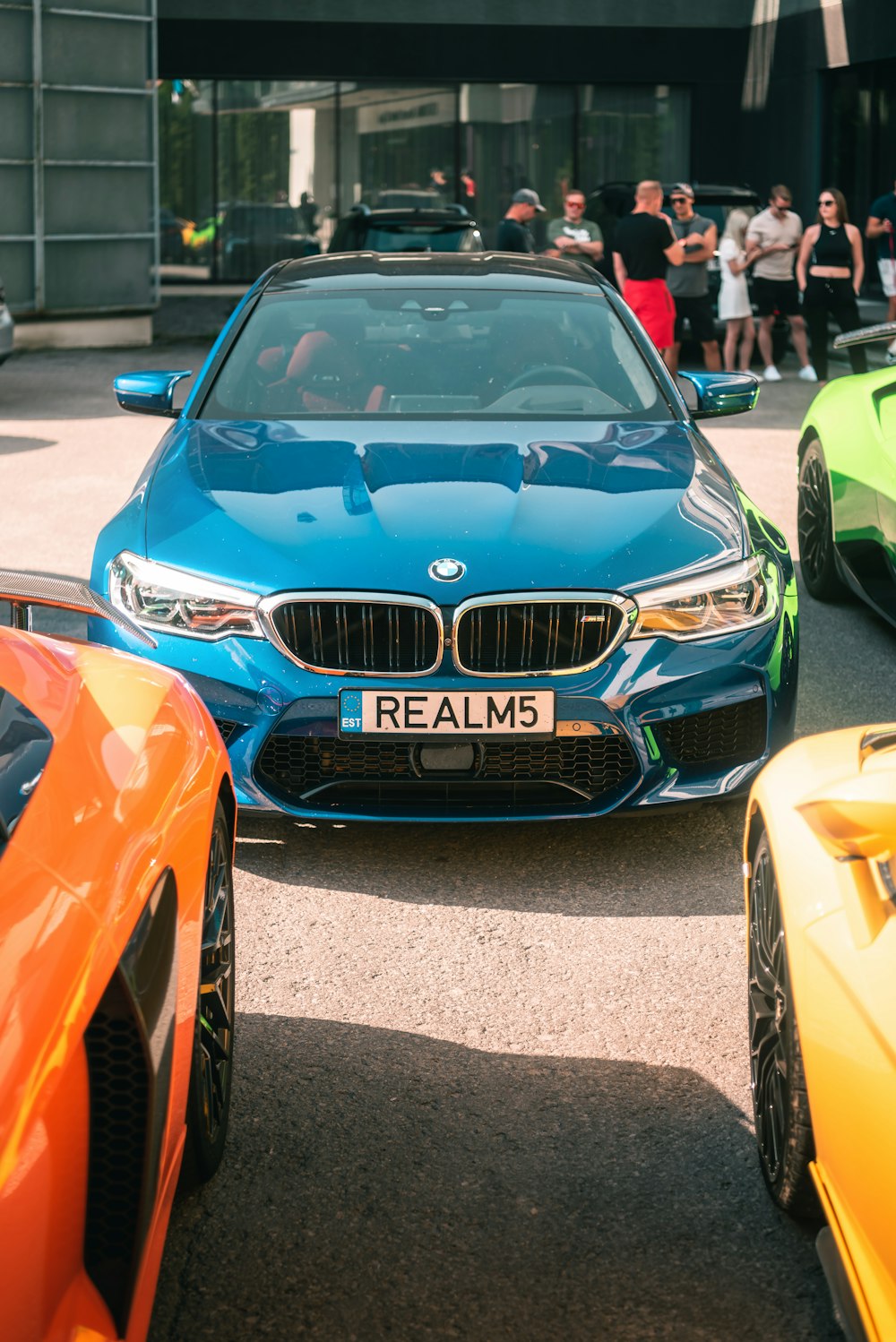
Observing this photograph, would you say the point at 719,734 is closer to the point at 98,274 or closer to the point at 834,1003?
the point at 834,1003

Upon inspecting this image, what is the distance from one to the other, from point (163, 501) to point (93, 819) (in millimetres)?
2854

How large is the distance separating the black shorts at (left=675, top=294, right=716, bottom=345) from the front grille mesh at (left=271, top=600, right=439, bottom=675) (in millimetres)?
12067

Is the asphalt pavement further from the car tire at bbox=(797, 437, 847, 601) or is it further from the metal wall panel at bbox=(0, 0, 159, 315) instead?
the metal wall panel at bbox=(0, 0, 159, 315)

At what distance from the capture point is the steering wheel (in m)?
5.93

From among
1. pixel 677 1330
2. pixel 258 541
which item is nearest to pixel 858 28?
pixel 258 541

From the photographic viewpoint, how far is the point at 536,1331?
2619 mm

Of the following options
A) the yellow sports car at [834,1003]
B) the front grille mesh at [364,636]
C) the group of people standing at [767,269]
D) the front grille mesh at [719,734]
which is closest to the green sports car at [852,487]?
the front grille mesh at [719,734]

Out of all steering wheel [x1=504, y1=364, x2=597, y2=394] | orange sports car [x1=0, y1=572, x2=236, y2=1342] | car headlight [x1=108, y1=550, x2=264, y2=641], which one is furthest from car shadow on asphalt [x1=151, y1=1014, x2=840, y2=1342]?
steering wheel [x1=504, y1=364, x2=597, y2=394]

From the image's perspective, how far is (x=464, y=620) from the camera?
4.42m

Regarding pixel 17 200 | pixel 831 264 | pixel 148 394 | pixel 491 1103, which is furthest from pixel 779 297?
pixel 491 1103

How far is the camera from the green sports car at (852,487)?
21.7 ft

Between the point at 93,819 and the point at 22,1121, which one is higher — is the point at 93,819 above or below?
above

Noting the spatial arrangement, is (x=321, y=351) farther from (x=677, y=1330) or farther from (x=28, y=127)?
(x=28, y=127)

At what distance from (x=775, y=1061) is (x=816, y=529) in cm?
518
